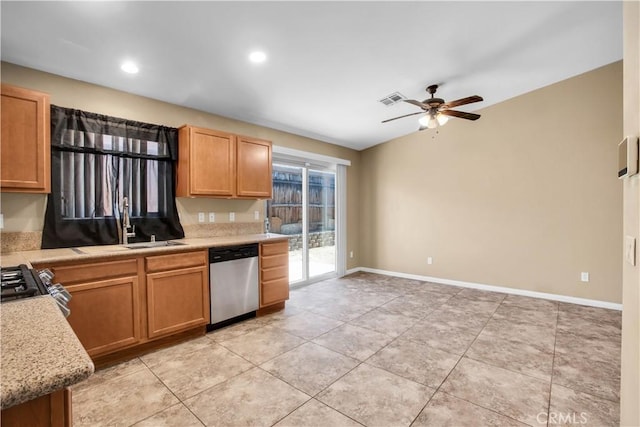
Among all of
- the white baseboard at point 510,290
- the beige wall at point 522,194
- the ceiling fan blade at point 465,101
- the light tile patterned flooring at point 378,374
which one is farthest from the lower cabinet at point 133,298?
the beige wall at point 522,194

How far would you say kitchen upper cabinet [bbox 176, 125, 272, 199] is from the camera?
322cm

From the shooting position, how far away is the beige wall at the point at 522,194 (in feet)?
12.5

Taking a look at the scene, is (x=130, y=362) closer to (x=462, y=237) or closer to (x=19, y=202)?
(x=19, y=202)

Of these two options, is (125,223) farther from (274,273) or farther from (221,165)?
(274,273)

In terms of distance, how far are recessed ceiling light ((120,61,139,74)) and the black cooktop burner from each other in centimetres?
184

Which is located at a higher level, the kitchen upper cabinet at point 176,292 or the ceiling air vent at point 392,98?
the ceiling air vent at point 392,98

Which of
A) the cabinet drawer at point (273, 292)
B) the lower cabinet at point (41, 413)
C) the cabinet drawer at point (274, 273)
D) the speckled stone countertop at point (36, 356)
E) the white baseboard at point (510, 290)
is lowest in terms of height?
the white baseboard at point (510, 290)

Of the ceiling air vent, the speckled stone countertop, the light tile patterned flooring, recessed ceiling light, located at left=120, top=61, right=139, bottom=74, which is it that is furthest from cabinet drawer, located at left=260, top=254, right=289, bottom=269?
the speckled stone countertop

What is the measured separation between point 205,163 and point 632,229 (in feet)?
10.9

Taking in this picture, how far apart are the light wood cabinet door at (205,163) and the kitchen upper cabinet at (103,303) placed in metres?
1.04

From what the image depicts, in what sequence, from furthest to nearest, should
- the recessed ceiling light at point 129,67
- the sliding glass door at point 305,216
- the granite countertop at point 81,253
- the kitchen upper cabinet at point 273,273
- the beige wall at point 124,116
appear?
the sliding glass door at point 305,216 < the kitchen upper cabinet at point 273,273 < the recessed ceiling light at point 129,67 < the beige wall at point 124,116 < the granite countertop at point 81,253

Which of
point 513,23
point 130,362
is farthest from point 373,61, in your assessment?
point 130,362
